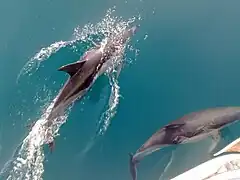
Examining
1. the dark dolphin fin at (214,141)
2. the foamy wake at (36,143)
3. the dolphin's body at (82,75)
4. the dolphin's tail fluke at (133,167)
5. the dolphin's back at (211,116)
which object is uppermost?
the dolphin's body at (82,75)

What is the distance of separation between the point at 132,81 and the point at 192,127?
1460mm

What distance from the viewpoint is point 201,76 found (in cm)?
977

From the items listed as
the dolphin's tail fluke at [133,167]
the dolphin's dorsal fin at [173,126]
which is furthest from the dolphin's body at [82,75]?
the dolphin's dorsal fin at [173,126]

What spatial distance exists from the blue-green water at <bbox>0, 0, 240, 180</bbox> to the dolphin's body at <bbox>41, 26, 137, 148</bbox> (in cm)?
31

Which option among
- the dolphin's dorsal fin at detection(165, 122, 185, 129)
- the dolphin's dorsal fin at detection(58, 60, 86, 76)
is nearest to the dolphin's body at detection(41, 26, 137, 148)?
the dolphin's dorsal fin at detection(58, 60, 86, 76)

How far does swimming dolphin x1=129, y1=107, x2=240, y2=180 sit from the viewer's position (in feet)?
29.3

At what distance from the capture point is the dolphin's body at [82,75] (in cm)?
924

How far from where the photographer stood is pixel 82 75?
30.6ft

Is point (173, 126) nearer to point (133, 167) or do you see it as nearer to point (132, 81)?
point (133, 167)

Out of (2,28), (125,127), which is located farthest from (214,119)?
(2,28)

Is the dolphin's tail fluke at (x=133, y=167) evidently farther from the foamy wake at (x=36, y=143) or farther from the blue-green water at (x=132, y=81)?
the foamy wake at (x=36, y=143)

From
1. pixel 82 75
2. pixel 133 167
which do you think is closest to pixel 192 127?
pixel 133 167

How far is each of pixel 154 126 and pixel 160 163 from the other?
0.62 m

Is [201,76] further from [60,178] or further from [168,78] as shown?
[60,178]
